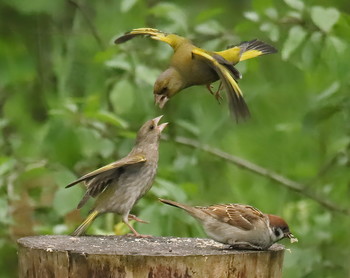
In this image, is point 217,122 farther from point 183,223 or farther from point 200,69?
point 200,69

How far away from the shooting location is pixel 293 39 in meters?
7.50

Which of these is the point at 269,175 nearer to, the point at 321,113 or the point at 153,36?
the point at 321,113

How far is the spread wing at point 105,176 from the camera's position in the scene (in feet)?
18.8

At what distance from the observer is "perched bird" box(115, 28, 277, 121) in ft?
17.7

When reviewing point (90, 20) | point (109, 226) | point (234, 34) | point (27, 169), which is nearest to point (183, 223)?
point (109, 226)

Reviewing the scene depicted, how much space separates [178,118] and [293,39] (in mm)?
1786

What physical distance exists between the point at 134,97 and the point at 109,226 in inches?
41.4

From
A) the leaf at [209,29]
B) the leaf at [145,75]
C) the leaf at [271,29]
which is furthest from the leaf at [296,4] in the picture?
the leaf at [145,75]

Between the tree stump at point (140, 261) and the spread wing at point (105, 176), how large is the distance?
1.38 ft

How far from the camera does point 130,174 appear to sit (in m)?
6.02

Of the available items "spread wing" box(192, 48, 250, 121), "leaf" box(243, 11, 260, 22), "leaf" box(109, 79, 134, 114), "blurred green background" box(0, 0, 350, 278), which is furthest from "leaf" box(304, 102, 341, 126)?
"spread wing" box(192, 48, 250, 121)

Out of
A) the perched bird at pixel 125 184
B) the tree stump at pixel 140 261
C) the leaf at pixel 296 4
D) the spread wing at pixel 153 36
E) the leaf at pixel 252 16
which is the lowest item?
the tree stump at pixel 140 261

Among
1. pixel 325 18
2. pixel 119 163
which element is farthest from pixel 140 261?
pixel 325 18

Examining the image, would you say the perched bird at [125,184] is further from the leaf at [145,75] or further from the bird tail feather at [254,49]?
the leaf at [145,75]
